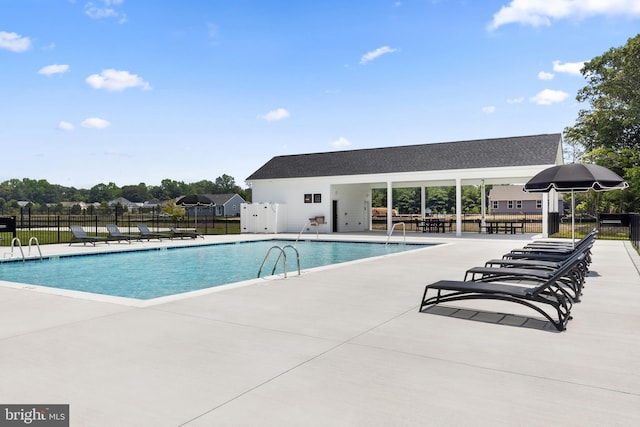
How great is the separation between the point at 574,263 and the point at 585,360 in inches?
103

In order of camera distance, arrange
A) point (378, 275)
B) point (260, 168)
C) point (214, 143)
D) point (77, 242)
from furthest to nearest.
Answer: point (214, 143)
point (260, 168)
point (77, 242)
point (378, 275)

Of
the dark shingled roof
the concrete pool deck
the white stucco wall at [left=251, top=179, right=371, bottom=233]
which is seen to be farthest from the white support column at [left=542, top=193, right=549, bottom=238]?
the concrete pool deck

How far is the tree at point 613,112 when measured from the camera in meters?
32.1

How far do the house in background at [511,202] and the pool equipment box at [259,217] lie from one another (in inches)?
1772

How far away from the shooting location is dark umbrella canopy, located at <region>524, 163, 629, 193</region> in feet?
31.4

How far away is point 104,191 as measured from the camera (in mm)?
114688

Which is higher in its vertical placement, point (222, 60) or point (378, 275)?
point (222, 60)

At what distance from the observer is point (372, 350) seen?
167 inches

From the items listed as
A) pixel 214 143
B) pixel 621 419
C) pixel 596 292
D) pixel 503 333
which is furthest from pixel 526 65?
pixel 214 143

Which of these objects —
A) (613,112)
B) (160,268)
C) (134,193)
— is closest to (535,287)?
(160,268)

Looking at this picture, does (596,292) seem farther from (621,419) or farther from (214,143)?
(214,143)

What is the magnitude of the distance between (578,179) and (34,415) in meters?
10.4

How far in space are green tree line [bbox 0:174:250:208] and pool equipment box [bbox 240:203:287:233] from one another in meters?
65.8

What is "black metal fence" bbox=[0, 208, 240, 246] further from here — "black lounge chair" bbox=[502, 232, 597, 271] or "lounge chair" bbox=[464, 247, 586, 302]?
"black lounge chair" bbox=[502, 232, 597, 271]
